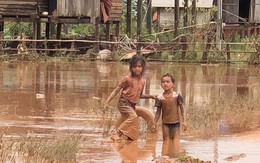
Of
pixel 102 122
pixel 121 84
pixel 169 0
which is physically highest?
pixel 169 0

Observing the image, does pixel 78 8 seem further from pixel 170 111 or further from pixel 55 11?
pixel 170 111

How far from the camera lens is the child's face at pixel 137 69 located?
9.42 meters

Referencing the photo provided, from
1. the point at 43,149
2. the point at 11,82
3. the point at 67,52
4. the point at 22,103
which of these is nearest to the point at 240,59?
the point at 67,52

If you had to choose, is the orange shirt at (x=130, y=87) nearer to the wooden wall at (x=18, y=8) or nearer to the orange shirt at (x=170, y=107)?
the orange shirt at (x=170, y=107)

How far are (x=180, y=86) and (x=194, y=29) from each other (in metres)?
12.3

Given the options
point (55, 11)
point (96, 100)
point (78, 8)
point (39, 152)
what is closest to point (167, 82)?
point (39, 152)

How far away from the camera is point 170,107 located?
9.45 m

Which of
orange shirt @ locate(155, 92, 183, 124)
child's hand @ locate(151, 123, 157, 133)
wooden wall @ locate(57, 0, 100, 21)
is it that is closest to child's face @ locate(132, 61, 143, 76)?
orange shirt @ locate(155, 92, 183, 124)

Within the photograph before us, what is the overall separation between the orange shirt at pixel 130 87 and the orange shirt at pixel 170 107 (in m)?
0.32

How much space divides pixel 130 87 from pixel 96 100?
4.82m

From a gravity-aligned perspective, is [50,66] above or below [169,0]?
below

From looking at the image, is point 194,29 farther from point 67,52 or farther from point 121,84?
point 121,84

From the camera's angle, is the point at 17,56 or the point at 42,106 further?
the point at 17,56

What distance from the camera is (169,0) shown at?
4672 centimetres
